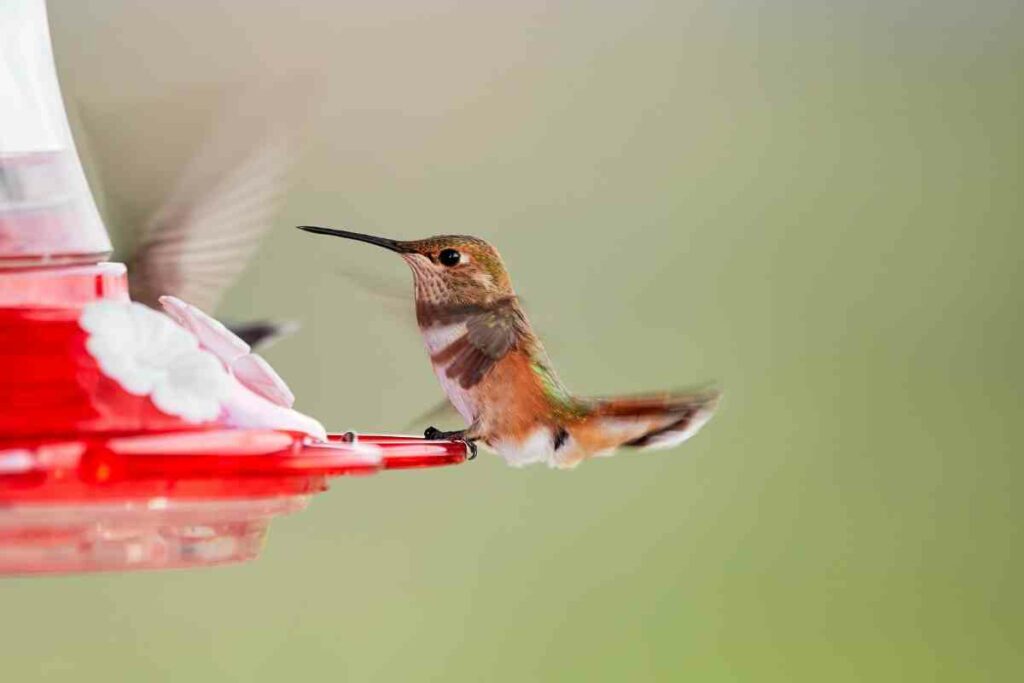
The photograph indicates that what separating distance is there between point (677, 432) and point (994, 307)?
3568mm

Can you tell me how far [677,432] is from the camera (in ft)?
7.55

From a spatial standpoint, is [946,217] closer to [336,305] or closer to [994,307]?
[994,307]

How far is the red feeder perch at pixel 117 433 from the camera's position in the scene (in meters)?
1.55

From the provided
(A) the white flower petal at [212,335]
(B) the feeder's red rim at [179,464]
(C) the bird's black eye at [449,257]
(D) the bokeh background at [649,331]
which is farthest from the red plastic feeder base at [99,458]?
(D) the bokeh background at [649,331]

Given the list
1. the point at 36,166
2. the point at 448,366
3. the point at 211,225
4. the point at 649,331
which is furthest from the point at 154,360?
the point at 649,331

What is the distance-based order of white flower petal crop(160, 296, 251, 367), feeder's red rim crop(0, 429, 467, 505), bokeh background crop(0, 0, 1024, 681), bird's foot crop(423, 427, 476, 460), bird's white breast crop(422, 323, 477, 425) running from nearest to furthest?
feeder's red rim crop(0, 429, 467, 505)
white flower petal crop(160, 296, 251, 367)
bird's white breast crop(422, 323, 477, 425)
bird's foot crop(423, 427, 476, 460)
bokeh background crop(0, 0, 1024, 681)

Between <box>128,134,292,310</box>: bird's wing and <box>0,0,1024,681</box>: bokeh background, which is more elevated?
<box>0,0,1024,681</box>: bokeh background

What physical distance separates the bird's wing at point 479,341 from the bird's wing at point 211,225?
38cm

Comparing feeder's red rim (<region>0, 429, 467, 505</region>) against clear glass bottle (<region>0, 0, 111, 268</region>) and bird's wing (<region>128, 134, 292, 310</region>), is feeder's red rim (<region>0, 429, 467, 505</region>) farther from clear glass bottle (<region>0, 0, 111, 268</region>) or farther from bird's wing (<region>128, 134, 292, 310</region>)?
bird's wing (<region>128, 134, 292, 310</region>)

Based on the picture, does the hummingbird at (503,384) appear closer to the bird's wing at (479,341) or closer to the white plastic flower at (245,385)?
the bird's wing at (479,341)

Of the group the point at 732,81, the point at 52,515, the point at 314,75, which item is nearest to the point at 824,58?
the point at 732,81

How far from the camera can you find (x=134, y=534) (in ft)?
5.90

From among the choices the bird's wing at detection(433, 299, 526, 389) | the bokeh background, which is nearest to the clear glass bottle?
the bird's wing at detection(433, 299, 526, 389)

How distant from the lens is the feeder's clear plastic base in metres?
1.63
